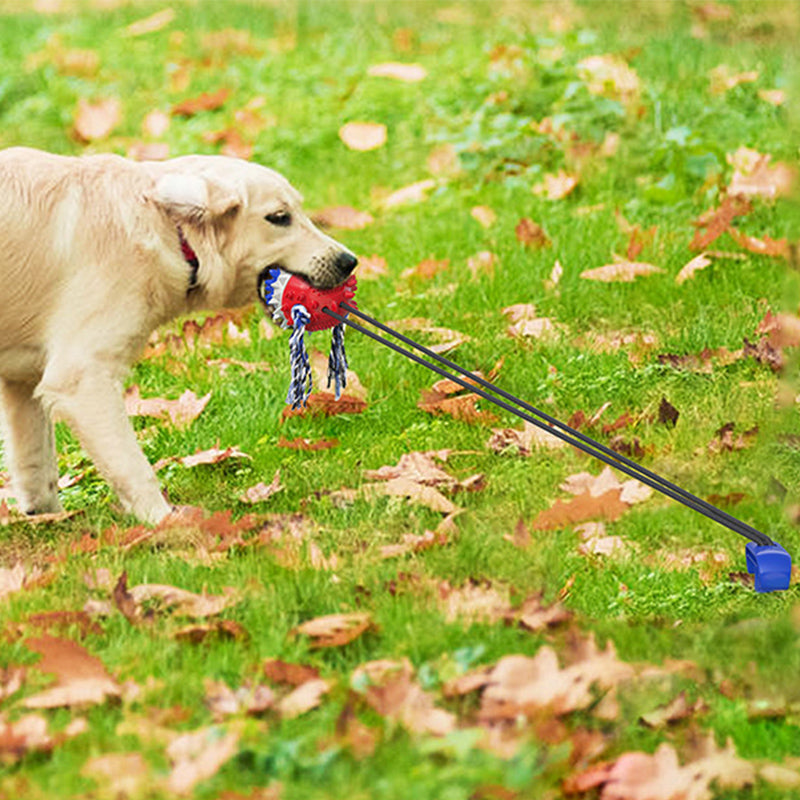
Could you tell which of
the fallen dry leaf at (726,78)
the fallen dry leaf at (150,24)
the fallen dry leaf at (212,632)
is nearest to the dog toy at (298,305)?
the fallen dry leaf at (212,632)

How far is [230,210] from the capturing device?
13.0 ft

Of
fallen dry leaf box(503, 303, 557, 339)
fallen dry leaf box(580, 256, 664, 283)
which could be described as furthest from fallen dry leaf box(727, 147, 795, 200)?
fallen dry leaf box(503, 303, 557, 339)

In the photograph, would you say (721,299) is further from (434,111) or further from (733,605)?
(434,111)

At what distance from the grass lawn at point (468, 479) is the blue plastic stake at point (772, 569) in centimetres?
3

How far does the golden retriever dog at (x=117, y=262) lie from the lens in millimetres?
3926

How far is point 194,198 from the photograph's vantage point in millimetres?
3904

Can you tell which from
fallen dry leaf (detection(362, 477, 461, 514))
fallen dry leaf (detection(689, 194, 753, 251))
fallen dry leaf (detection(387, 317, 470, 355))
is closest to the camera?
fallen dry leaf (detection(362, 477, 461, 514))

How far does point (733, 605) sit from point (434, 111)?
472 cm

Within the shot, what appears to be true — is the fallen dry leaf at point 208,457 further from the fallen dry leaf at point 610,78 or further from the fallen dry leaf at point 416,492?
the fallen dry leaf at point 610,78

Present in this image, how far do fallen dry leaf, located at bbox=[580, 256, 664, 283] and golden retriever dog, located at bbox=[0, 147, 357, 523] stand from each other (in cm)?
174

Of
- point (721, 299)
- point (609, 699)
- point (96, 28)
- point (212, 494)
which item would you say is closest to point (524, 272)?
point (721, 299)

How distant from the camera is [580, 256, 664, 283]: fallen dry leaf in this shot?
220 inches

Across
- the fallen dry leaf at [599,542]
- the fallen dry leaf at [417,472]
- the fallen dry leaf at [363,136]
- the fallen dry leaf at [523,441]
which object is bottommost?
the fallen dry leaf at [363,136]

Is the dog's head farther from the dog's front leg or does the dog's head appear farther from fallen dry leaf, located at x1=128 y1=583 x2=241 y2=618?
fallen dry leaf, located at x1=128 y1=583 x2=241 y2=618
